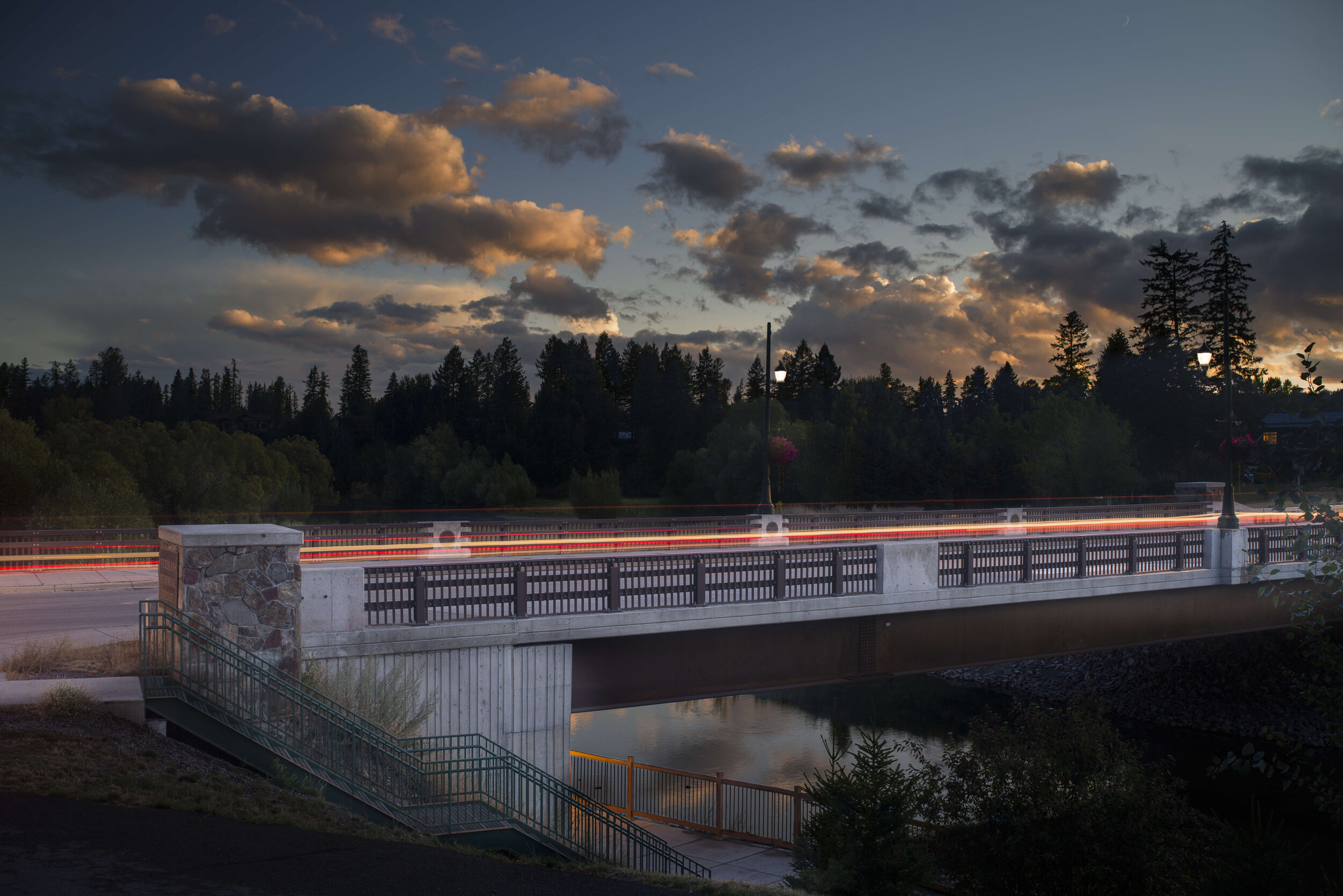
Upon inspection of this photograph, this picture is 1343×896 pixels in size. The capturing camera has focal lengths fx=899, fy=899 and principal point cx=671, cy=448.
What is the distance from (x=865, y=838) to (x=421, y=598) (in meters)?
8.41

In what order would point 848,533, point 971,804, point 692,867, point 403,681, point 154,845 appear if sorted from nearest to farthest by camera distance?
point 154,845 < point 403,681 < point 971,804 < point 692,867 < point 848,533

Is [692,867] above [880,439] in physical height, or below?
below

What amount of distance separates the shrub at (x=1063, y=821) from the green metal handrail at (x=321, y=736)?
8183 mm

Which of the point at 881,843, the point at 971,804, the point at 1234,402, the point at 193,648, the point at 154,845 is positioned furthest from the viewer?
the point at 1234,402

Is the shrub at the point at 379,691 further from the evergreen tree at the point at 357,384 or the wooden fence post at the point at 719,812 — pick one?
the evergreen tree at the point at 357,384

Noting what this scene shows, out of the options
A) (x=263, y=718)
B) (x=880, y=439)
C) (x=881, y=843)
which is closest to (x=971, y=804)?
(x=881, y=843)

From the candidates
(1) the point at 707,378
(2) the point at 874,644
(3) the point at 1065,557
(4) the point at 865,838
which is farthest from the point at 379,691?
(1) the point at 707,378

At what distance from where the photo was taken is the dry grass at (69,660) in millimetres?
12117

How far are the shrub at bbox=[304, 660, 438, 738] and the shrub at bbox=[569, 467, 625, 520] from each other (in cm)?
6562

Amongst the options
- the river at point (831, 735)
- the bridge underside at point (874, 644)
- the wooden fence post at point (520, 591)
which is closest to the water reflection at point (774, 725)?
the river at point (831, 735)

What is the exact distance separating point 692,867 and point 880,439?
192 ft

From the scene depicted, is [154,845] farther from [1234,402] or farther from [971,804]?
[1234,402]

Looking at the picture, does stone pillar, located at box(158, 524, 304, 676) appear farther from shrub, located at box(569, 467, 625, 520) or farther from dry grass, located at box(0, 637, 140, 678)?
shrub, located at box(569, 467, 625, 520)

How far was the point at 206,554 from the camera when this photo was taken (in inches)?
456
